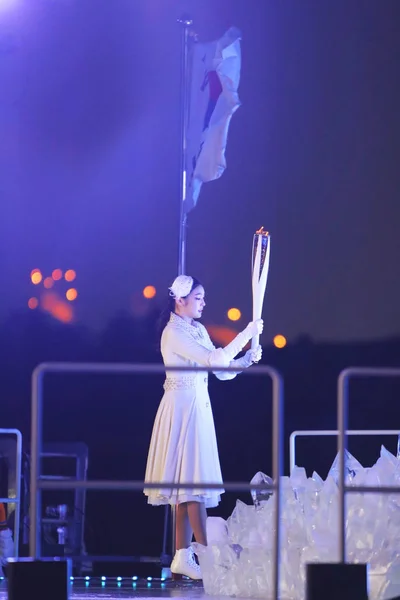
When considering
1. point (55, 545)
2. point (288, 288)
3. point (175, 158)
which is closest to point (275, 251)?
point (288, 288)

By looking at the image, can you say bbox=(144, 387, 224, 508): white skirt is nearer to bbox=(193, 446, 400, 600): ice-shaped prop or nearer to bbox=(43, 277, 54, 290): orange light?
bbox=(193, 446, 400, 600): ice-shaped prop

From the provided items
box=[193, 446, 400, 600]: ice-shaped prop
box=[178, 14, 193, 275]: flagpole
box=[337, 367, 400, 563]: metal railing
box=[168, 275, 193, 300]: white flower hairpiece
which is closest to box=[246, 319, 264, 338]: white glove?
box=[168, 275, 193, 300]: white flower hairpiece

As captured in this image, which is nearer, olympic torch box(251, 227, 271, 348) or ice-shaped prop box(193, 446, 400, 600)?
ice-shaped prop box(193, 446, 400, 600)

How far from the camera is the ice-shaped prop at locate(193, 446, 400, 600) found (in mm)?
3973

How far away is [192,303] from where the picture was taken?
4.93m

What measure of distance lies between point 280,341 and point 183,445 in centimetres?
173

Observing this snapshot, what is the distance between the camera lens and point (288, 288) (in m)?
6.49

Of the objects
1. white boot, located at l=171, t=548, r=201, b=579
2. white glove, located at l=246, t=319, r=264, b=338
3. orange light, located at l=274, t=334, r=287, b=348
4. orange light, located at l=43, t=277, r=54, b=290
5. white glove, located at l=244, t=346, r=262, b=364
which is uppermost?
orange light, located at l=43, t=277, r=54, b=290

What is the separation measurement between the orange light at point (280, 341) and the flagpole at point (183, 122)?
0.76 metres

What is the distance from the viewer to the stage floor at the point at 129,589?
407 cm

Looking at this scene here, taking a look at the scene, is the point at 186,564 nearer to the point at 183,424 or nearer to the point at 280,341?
the point at 183,424

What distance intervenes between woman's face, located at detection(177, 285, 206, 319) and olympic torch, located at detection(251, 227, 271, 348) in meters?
0.24

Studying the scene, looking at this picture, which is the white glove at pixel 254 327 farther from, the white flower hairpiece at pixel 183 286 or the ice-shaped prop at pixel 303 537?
the ice-shaped prop at pixel 303 537

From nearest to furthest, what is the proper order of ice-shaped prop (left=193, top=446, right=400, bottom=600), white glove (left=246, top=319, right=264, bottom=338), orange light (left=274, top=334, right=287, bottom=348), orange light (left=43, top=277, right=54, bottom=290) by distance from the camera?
1. ice-shaped prop (left=193, top=446, right=400, bottom=600)
2. white glove (left=246, top=319, right=264, bottom=338)
3. orange light (left=43, top=277, right=54, bottom=290)
4. orange light (left=274, top=334, right=287, bottom=348)
